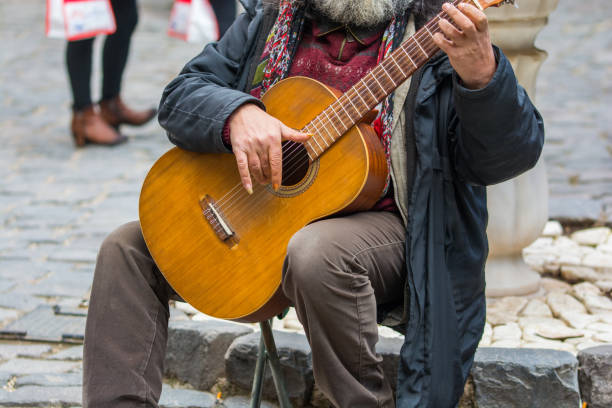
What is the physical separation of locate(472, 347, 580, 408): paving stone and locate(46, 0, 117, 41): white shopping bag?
145 inches

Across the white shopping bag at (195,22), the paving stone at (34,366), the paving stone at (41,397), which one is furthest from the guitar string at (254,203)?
the white shopping bag at (195,22)

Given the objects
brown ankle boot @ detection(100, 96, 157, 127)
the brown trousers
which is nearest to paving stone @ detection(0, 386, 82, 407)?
the brown trousers

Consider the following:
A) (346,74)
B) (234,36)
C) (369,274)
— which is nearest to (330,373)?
(369,274)

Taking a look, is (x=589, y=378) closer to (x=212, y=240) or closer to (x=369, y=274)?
(x=369, y=274)

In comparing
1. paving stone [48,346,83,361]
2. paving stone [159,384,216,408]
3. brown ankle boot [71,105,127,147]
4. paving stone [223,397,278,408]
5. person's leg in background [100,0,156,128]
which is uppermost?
paving stone [223,397,278,408]

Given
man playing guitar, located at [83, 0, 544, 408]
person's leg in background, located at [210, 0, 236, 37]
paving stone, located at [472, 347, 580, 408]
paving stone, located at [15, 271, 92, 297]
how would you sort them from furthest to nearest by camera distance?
person's leg in background, located at [210, 0, 236, 37] < paving stone, located at [15, 271, 92, 297] < paving stone, located at [472, 347, 580, 408] < man playing guitar, located at [83, 0, 544, 408]

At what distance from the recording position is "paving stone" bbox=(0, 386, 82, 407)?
276 centimetres

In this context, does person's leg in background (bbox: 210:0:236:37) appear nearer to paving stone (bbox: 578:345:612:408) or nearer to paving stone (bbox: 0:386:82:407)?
paving stone (bbox: 0:386:82:407)

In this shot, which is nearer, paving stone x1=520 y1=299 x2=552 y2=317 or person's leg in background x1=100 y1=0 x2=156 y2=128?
paving stone x1=520 y1=299 x2=552 y2=317

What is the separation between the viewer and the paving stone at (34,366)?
2979 mm

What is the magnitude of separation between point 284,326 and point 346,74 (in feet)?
3.69

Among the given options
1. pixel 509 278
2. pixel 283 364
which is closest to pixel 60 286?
pixel 283 364

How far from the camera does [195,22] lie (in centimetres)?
535


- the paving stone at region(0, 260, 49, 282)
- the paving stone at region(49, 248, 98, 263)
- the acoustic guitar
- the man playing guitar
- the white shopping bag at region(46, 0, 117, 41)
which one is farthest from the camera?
the white shopping bag at region(46, 0, 117, 41)
